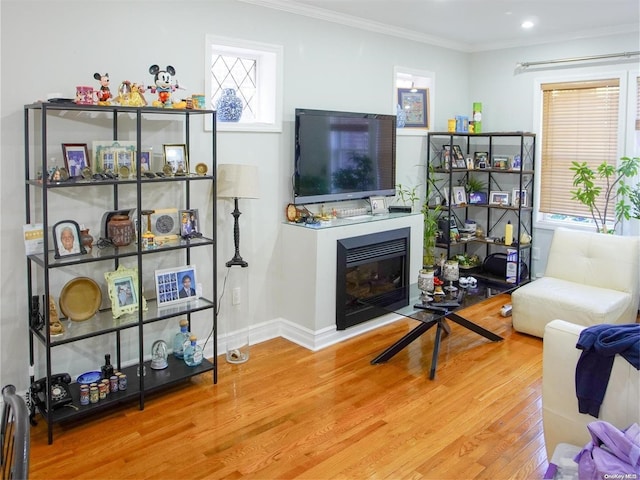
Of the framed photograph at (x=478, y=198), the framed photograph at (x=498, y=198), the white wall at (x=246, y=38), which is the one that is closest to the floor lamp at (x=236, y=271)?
the white wall at (x=246, y=38)

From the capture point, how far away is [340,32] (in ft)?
15.3

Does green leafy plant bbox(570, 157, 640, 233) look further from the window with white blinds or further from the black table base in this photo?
the black table base

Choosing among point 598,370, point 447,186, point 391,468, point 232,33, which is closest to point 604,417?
point 598,370

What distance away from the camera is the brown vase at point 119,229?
10.6 feet

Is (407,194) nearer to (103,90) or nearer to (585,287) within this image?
(585,287)

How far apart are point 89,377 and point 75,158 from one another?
120 cm

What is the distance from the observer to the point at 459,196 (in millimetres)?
5898

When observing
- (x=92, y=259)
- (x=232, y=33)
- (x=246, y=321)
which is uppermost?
(x=232, y=33)

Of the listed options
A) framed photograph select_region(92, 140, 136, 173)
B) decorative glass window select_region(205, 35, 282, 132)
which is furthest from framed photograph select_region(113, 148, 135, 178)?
decorative glass window select_region(205, 35, 282, 132)

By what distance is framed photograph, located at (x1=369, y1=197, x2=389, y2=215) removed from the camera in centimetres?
499

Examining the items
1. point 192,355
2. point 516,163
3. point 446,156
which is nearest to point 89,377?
point 192,355

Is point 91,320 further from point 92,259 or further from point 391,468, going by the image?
point 391,468

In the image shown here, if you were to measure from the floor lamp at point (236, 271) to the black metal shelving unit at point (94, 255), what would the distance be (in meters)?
0.27

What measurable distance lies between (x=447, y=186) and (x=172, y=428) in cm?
386
